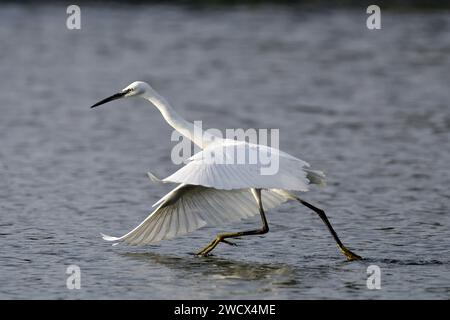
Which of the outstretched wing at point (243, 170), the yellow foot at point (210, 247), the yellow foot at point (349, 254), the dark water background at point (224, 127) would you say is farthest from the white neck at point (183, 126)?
the yellow foot at point (349, 254)

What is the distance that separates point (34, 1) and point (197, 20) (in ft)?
19.2

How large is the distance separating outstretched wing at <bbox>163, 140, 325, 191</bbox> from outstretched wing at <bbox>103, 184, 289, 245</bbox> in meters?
0.59

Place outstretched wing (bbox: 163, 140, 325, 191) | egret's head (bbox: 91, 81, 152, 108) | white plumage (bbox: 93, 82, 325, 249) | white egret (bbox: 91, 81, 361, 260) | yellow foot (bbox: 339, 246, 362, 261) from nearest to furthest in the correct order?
outstretched wing (bbox: 163, 140, 325, 191)
white plumage (bbox: 93, 82, 325, 249)
white egret (bbox: 91, 81, 361, 260)
yellow foot (bbox: 339, 246, 362, 261)
egret's head (bbox: 91, 81, 152, 108)

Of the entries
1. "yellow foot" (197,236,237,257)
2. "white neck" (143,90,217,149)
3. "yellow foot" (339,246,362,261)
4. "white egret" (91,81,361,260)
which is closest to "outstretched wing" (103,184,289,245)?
"white egret" (91,81,361,260)

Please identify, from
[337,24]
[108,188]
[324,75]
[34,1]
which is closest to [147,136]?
[108,188]

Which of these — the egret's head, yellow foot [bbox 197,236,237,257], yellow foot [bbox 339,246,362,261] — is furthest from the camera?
the egret's head

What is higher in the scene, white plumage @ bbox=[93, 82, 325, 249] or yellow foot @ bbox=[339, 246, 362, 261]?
white plumage @ bbox=[93, 82, 325, 249]

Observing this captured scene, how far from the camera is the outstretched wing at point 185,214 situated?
11.1 metres

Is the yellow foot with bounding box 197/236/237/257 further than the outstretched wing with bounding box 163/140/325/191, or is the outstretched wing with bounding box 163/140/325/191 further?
the yellow foot with bounding box 197/236/237/257

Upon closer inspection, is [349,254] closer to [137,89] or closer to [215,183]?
[215,183]

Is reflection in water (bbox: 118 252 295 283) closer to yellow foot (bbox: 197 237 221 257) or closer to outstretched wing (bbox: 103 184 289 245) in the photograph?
yellow foot (bbox: 197 237 221 257)

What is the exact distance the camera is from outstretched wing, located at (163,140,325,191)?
10.0m

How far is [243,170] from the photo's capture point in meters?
10.4

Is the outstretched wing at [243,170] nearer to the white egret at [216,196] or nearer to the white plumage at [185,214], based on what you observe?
the white egret at [216,196]
